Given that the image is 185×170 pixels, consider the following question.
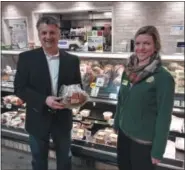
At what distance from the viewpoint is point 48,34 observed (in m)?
1.65

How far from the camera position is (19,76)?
1.77 m

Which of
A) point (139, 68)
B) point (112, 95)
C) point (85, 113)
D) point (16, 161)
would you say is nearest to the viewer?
point (139, 68)

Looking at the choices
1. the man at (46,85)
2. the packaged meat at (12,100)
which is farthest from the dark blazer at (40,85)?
the packaged meat at (12,100)

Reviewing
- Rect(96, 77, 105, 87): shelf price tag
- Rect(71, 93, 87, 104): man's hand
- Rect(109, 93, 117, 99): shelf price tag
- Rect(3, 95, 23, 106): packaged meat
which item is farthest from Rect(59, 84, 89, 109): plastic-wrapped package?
Rect(3, 95, 23, 106): packaged meat

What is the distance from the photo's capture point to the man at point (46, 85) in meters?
1.70

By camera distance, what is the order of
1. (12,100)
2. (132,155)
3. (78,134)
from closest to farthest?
(132,155) < (78,134) < (12,100)

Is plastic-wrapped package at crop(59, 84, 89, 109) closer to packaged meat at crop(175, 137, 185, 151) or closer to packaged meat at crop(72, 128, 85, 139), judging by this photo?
packaged meat at crop(72, 128, 85, 139)

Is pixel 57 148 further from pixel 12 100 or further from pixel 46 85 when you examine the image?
pixel 12 100

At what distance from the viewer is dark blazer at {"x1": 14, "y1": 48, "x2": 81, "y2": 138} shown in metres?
1.74

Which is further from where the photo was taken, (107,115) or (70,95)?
Answer: (107,115)

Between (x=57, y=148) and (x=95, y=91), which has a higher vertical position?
(x=95, y=91)

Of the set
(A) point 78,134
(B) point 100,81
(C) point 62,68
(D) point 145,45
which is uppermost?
(D) point 145,45

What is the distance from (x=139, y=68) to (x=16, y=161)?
1.94m

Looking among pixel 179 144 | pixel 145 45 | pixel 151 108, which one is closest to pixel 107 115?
pixel 179 144
